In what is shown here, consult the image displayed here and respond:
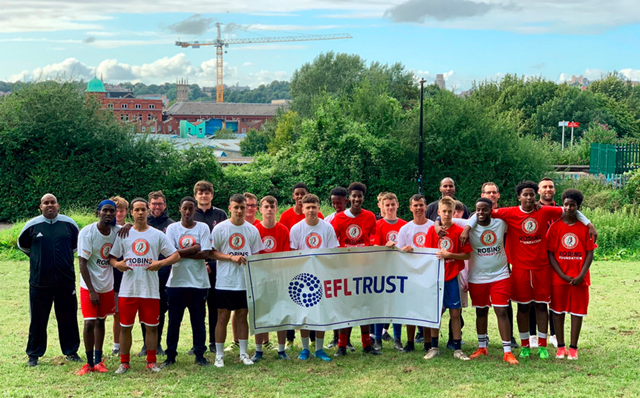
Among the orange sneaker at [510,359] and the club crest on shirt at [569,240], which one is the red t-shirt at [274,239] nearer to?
the orange sneaker at [510,359]

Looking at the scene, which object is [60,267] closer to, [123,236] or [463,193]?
[123,236]

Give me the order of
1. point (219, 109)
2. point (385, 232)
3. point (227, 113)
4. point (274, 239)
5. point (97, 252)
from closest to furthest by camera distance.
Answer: point (97, 252)
point (274, 239)
point (385, 232)
point (227, 113)
point (219, 109)

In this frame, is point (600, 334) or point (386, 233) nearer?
point (386, 233)

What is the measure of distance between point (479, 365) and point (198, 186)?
4.16m

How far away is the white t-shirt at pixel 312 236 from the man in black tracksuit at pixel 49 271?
282cm

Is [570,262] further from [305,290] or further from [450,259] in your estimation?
[305,290]

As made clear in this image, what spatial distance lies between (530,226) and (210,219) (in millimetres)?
4071

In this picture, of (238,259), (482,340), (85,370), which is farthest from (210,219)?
(482,340)

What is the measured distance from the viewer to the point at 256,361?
26.3 ft

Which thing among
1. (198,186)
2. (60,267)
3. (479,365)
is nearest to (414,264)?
(479,365)

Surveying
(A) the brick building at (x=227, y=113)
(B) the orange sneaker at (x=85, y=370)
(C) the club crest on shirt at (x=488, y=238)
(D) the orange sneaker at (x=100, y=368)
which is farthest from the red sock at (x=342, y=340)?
(A) the brick building at (x=227, y=113)

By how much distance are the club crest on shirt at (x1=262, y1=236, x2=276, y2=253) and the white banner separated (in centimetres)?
15

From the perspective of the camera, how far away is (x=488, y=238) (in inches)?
307

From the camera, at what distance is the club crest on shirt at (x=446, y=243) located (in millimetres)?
7910
